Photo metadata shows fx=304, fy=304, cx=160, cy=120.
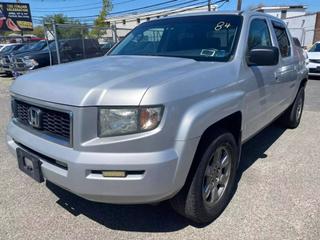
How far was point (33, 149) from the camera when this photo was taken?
240 cm

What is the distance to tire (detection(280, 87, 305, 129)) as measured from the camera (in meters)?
5.34

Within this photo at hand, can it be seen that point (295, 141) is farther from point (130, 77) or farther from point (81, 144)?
point (81, 144)

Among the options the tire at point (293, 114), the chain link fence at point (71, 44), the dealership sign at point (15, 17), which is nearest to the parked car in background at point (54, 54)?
the chain link fence at point (71, 44)

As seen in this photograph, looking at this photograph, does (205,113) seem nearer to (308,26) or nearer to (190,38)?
(190,38)

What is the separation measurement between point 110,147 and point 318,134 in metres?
4.43

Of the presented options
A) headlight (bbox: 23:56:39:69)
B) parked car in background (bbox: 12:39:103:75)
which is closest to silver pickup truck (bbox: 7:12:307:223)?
headlight (bbox: 23:56:39:69)

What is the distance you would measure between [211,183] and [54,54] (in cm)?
1084

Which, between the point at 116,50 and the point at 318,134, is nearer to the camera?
the point at 116,50

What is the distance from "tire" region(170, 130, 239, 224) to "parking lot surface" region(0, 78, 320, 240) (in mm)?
141

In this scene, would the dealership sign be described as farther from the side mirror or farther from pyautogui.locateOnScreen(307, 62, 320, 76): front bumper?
the side mirror

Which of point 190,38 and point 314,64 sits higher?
point 190,38

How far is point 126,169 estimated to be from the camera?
204cm

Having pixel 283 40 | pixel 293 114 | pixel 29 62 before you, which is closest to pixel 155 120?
pixel 283 40

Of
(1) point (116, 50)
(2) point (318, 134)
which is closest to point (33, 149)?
(1) point (116, 50)
